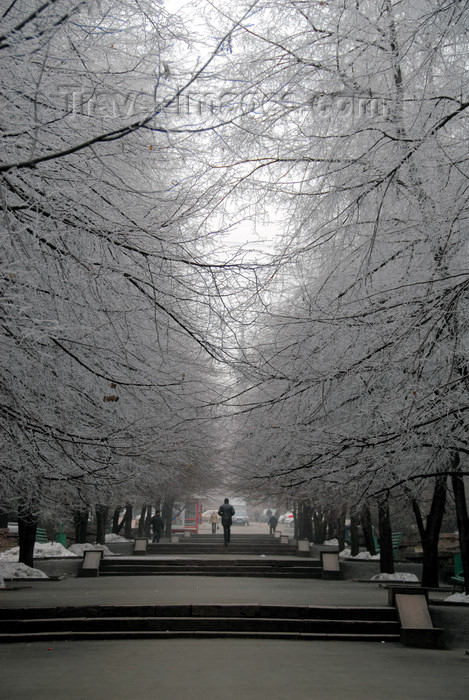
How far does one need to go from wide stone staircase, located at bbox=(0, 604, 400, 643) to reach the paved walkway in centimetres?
34

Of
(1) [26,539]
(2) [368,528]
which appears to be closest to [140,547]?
(2) [368,528]

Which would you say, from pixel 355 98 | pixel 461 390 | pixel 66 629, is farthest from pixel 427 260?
pixel 66 629

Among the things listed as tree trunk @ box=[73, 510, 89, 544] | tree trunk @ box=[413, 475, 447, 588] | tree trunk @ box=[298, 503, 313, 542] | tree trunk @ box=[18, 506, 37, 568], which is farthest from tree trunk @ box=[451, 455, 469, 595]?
tree trunk @ box=[298, 503, 313, 542]

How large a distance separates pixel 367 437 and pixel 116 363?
318 cm

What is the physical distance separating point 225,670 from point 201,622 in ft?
9.43

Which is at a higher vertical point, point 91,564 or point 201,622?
point 91,564

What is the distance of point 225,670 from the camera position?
802 cm

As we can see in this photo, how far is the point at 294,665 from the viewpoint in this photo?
844cm

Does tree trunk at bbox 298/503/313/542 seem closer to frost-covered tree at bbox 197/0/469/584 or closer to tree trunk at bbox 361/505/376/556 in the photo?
tree trunk at bbox 361/505/376/556

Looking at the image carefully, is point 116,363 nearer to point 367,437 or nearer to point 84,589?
point 367,437

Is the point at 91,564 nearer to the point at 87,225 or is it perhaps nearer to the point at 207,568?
the point at 207,568

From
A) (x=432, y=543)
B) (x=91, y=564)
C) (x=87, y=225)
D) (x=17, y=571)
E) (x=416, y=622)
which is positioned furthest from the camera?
(x=91, y=564)

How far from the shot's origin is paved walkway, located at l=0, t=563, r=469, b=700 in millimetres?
6930

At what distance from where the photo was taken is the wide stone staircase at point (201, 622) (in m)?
10.5
